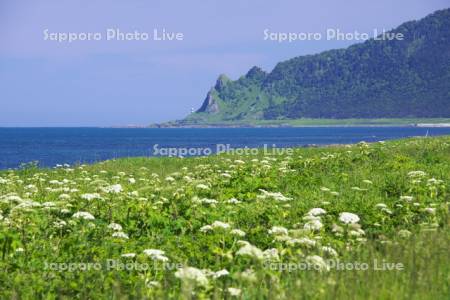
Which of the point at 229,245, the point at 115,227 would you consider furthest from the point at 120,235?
the point at 229,245

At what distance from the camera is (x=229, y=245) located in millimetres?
9422

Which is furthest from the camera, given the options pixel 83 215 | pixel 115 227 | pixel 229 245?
pixel 83 215

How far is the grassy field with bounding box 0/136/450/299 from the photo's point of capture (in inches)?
273

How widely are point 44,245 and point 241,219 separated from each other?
4027 millimetres

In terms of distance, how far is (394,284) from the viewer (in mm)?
6715

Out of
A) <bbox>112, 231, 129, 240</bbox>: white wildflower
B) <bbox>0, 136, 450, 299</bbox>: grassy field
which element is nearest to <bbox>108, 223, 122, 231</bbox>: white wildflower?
<bbox>0, 136, 450, 299</bbox>: grassy field

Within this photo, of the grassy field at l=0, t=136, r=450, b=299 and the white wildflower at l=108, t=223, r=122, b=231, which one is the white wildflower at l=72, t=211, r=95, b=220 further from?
the white wildflower at l=108, t=223, r=122, b=231

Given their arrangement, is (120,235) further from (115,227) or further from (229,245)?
(229,245)

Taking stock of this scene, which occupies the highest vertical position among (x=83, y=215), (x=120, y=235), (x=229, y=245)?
(x=83, y=215)

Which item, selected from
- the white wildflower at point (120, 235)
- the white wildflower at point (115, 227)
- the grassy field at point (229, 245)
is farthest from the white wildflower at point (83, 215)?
the white wildflower at point (120, 235)

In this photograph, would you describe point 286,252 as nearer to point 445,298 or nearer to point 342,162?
point 445,298

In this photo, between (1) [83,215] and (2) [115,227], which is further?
(1) [83,215]

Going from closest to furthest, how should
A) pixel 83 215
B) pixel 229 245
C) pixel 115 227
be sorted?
pixel 229 245, pixel 115 227, pixel 83 215

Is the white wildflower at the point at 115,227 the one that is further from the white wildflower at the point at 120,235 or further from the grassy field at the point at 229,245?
the white wildflower at the point at 120,235
